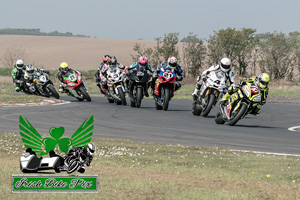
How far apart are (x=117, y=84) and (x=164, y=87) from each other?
10.7ft

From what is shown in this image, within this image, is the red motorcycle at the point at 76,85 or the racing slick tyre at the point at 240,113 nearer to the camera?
the racing slick tyre at the point at 240,113

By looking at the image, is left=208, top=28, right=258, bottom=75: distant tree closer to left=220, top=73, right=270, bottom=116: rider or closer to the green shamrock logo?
left=220, top=73, right=270, bottom=116: rider

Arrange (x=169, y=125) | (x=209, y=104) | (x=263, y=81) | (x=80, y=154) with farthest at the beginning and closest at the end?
(x=209, y=104) < (x=169, y=125) < (x=263, y=81) < (x=80, y=154)

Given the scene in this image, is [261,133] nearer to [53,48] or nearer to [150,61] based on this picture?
[150,61]

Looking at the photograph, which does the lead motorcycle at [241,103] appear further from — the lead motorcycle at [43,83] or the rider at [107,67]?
the lead motorcycle at [43,83]

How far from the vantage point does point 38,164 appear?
770 cm

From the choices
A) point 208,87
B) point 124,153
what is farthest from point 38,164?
point 208,87

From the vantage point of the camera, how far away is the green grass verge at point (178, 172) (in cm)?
852

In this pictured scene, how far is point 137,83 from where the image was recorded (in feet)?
83.9

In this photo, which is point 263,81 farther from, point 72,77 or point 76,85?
point 72,77

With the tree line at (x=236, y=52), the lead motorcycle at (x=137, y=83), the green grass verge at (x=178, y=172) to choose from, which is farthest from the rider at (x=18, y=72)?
the tree line at (x=236, y=52)

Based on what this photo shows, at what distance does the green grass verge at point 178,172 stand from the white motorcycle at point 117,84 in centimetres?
1270

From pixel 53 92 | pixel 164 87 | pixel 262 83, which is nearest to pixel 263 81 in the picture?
pixel 262 83

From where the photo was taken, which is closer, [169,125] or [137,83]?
[169,125]
